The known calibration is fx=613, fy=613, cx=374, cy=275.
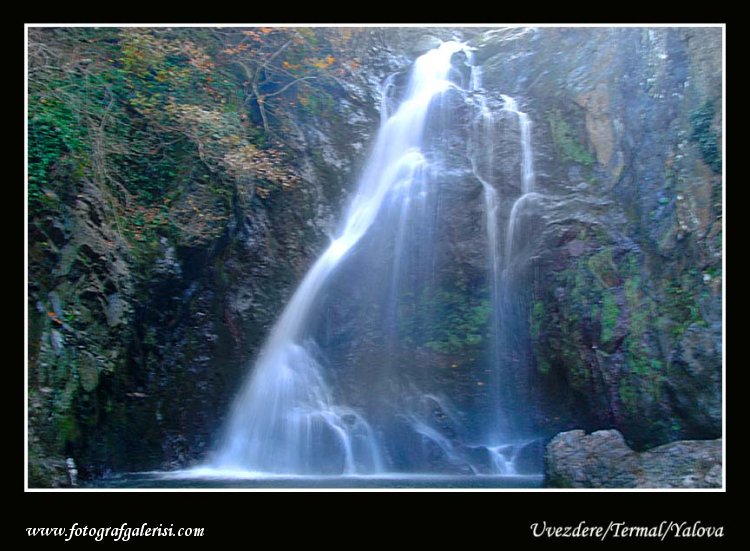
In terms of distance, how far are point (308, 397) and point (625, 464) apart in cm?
376

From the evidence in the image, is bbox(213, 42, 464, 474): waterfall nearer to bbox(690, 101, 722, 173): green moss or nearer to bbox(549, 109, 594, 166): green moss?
bbox(549, 109, 594, 166): green moss

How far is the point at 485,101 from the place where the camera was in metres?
9.53

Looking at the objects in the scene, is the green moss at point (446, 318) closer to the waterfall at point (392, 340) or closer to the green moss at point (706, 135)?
the waterfall at point (392, 340)

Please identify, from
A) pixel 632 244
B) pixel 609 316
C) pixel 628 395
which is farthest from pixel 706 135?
pixel 628 395

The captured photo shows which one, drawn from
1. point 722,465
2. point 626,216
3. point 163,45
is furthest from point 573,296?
point 163,45

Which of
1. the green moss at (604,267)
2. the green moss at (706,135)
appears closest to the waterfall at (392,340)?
the green moss at (604,267)

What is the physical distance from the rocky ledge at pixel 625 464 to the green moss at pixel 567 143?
409cm

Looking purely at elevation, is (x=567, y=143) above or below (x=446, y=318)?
above

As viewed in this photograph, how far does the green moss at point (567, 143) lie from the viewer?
8.79 metres

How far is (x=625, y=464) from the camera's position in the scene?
6215 mm

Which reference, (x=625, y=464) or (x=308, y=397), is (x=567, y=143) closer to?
(x=625, y=464)

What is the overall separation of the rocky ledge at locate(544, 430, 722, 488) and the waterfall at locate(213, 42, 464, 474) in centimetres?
226

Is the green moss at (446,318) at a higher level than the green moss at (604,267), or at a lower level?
lower

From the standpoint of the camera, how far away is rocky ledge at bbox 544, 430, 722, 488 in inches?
240
